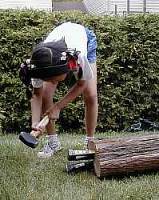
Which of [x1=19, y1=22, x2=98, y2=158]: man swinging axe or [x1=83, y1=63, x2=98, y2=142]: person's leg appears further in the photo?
[x1=83, y1=63, x2=98, y2=142]: person's leg

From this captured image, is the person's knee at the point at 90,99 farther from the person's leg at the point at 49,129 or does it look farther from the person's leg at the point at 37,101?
the person's leg at the point at 37,101

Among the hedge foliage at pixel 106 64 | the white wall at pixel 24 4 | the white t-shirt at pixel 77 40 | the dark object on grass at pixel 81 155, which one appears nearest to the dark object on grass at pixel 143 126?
the hedge foliage at pixel 106 64

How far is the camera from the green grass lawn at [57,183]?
14.0ft

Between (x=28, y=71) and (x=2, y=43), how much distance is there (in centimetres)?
343

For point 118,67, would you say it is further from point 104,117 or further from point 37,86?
point 37,86

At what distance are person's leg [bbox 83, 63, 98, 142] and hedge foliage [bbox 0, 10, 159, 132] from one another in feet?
7.90

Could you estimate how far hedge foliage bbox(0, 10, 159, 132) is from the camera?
7.70 meters

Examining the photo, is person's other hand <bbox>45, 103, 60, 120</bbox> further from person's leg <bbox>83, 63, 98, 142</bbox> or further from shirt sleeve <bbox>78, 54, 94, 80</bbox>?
person's leg <bbox>83, 63, 98, 142</bbox>

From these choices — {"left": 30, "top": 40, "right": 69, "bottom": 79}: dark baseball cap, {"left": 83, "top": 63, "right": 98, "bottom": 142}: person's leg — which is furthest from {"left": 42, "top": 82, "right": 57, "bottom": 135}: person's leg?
{"left": 30, "top": 40, "right": 69, "bottom": 79}: dark baseball cap

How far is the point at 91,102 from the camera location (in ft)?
17.2

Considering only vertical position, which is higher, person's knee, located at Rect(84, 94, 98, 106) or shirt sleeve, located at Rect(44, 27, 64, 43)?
shirt sleeve, located at Rect(44, 27, 64, 43)

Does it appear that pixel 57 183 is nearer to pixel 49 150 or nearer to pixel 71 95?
pixel 71 95

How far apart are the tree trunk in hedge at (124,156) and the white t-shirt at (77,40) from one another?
0.61 m

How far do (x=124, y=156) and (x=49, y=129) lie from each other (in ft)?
3.40
